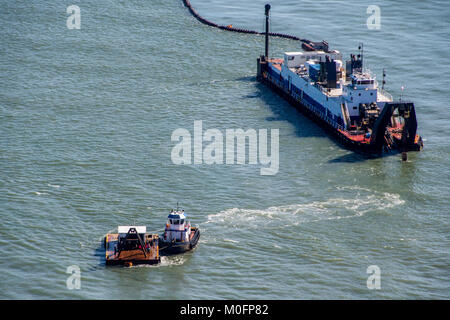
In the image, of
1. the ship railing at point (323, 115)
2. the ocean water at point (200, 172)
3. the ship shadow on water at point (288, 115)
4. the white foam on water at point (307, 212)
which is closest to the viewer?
the ocean water at point (200, 172)

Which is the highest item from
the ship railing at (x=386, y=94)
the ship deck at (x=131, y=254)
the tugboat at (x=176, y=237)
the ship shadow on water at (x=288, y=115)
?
the ship railing at (x=386, y=94)

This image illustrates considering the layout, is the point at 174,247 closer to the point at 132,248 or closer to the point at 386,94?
the point at 132,248

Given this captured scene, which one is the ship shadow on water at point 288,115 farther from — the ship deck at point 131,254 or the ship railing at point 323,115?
the ship deck at point 131,254

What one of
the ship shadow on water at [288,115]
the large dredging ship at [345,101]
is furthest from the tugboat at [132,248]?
the ship shadow on water at [288,115]

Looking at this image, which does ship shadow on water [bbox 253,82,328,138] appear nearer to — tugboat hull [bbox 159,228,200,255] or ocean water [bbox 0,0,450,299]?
ocean water [bbox 0,0,450,299]

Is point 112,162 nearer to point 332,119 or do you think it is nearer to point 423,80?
point 332,119
